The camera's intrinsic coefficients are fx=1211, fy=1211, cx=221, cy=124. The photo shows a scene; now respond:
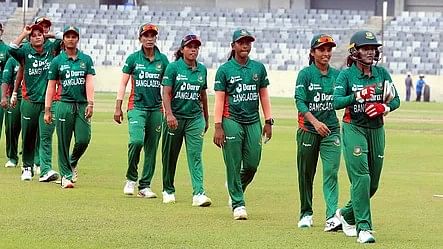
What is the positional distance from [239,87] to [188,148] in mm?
1647

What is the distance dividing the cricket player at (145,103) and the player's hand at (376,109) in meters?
Result: 4.86

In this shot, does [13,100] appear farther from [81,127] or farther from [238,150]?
[238,150]

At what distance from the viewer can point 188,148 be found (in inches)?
598

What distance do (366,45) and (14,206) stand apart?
4.90m

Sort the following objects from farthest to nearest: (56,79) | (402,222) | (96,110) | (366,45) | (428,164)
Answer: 1. (96,110)
2. (428,164)
3. (56,79)
4. (402,222)
5. (366,45)

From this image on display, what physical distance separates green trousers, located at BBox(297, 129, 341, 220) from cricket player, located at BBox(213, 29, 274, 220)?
881mm

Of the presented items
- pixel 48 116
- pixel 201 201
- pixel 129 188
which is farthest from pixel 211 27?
pixel 201 201

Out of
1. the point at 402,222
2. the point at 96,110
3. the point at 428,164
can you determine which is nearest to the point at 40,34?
the point at 402,222

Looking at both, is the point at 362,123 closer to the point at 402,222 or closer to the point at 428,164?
the point at 402,222

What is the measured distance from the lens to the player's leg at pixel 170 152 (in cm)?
1533

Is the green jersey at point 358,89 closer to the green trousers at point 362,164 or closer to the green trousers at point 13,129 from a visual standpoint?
the green trousers at point 362,164

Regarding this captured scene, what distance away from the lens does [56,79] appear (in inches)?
662

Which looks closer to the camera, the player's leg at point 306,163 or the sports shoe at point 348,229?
the sports shoe at point 348,229

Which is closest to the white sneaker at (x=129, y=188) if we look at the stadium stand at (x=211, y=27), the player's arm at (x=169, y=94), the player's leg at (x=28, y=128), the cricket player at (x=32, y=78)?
the player's arm at (x=169, y=94)
